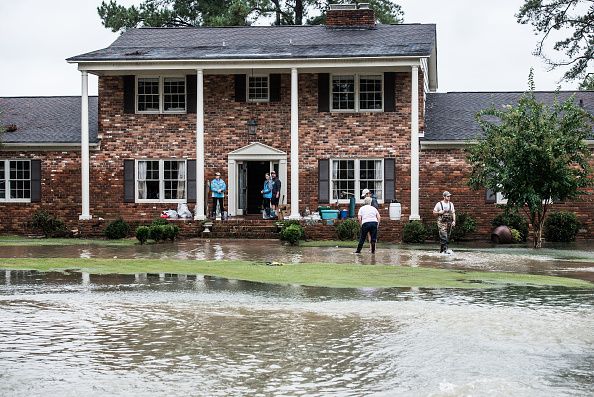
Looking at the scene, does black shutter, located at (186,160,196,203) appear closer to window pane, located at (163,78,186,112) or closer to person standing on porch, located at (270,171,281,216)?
window pane, located at (163,78,186,112)

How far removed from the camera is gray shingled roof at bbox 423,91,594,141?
33156mm

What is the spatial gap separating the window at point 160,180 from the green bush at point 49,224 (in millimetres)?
2807

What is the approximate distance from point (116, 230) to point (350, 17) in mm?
12585

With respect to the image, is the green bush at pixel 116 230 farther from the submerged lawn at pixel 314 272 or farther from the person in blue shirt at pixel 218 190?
the submerged lawn at pixel 314 272

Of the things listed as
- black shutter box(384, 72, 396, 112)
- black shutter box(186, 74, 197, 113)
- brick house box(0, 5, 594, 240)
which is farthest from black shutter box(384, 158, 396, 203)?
black shutter box(186, 74, 197, 113)

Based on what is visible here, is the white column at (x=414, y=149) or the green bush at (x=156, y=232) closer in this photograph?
the green bush at (x=156, y=232)

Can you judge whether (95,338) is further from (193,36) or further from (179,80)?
(193,36)

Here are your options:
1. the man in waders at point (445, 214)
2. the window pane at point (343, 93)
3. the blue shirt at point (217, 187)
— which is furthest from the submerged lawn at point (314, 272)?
the window pane at point (343, 93)

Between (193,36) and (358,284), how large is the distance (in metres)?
21.7

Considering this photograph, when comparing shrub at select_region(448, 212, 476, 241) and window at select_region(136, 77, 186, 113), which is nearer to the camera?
shrub at select_region(448, 212, 476, 241)

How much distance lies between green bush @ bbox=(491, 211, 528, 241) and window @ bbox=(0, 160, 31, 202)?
1639 centimetres

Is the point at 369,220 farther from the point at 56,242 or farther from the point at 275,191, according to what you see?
the point at 56,242

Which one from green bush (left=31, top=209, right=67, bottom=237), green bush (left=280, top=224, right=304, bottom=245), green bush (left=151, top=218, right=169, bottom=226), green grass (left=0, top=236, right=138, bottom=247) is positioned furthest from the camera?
green bush (left=31, top=209, right=67, bottom=237)

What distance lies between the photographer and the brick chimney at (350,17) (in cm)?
3678
